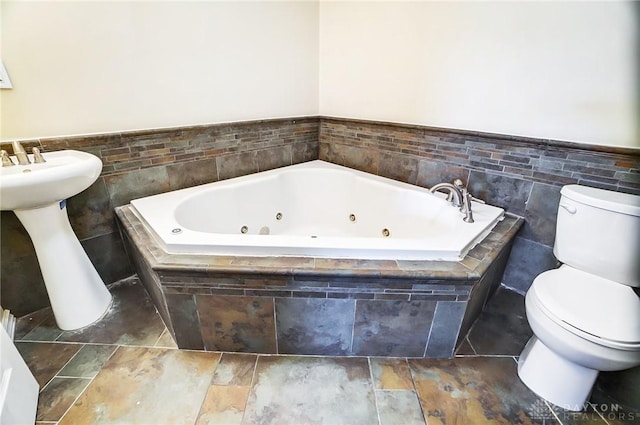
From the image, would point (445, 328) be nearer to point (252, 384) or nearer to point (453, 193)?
point (453, 193)

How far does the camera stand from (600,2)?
4.06ft

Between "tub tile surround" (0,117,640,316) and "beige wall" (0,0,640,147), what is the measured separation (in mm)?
73

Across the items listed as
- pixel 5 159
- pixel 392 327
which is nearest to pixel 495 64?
pixel 392 327

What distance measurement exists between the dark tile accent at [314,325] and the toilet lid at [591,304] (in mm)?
758

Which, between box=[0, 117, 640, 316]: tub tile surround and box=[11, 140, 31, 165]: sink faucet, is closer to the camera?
box=[11, 140, 31, 165]: sink faucet

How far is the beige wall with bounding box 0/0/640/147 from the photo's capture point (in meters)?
1.31

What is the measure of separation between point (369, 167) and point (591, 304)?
1.51 m

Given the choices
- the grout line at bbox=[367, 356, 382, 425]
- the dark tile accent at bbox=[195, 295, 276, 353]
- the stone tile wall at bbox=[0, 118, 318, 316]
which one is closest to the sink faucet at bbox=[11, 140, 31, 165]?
the stone tile wall at bbox=[0, 118, 318, 316]

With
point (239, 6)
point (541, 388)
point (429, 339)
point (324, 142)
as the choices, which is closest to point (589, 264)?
point (541, 388)

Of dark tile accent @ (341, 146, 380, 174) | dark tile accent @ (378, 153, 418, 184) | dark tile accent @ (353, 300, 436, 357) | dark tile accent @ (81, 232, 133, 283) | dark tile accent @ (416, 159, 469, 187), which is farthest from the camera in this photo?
dark tile accent @ (341, 146, 380, 174)

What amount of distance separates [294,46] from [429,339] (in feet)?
6.93

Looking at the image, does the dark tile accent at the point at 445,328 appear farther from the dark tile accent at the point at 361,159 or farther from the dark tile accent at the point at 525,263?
the dark tile accent at the point at 361,159

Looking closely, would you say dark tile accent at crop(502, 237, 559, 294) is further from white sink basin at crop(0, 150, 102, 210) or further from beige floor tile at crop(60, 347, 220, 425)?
white sink basin at crop(0, 150, 102, 210)

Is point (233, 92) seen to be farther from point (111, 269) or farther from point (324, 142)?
point (111, 269)
